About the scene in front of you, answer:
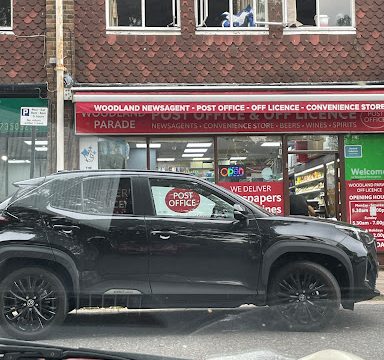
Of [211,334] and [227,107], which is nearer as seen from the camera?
[211,334]

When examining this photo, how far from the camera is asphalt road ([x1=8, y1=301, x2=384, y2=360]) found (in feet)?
17.5

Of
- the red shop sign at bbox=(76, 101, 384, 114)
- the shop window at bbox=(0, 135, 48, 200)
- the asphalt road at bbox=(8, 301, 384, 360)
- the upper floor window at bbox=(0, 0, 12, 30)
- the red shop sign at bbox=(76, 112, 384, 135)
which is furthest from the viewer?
the upper floor window at bbox=(0, 0, 12, 30)

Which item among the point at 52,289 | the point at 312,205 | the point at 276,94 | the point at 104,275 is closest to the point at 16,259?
the point at 52,289

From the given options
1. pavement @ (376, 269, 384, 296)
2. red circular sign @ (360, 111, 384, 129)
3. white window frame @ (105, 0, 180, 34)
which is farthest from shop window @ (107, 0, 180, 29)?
pavement @ (376, 269, 384, 296)

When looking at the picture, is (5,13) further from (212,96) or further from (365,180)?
(365,180)

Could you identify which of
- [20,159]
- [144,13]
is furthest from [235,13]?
[20,159]

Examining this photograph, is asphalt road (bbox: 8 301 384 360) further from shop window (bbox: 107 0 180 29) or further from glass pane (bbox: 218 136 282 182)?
shop window (bbox: 107 0 180 29)

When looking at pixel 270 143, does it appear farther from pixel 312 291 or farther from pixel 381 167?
pixel 312 291

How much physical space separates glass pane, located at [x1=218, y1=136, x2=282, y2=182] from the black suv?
16.9 feet

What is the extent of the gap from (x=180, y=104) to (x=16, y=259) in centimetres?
557

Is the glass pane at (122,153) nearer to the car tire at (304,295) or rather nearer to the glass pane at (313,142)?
the glass pane at (313,142)

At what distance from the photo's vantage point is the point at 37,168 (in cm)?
1116

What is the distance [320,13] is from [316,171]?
3445mm

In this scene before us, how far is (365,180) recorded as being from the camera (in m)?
11.4
